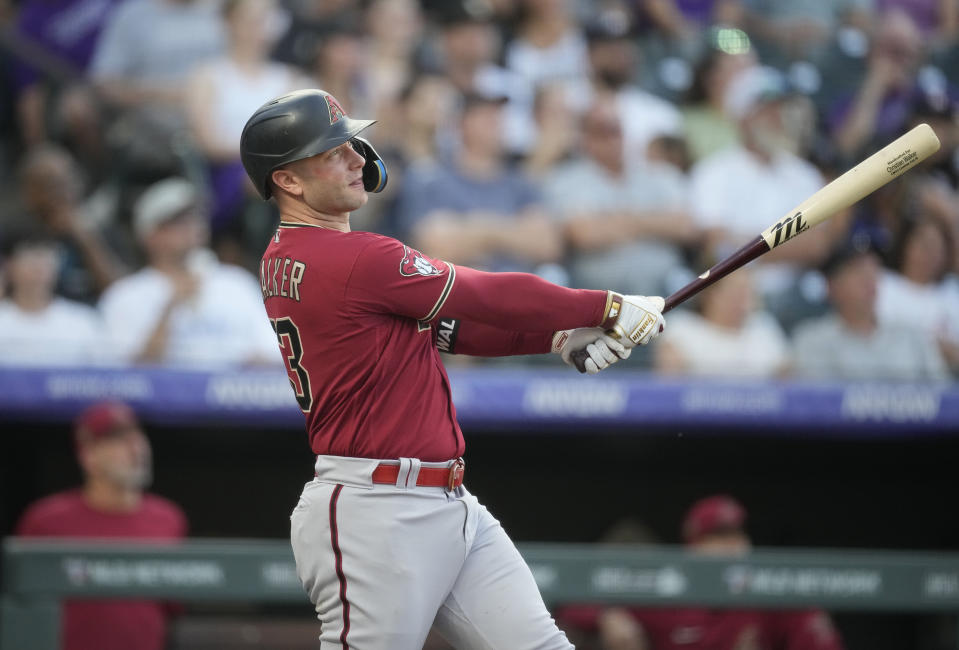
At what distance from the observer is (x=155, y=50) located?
5383 mm

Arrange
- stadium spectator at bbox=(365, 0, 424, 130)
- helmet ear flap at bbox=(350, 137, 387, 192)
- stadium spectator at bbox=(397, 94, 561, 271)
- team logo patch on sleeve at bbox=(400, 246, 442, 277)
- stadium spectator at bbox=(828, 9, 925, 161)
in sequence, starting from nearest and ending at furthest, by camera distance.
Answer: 1. team logo patch on sleeve at bbox=(400, 246, 442, 277)
2. helmet ear flap at bbox=(350, 137, 387, 192)
3. stadium spectator at bbox=(397, 94, 561, 271)
4. stadium spectator at bbox=(365, 0, 424, 130)
5. stadium spectator at bbox=(828, 9, 925, 161)

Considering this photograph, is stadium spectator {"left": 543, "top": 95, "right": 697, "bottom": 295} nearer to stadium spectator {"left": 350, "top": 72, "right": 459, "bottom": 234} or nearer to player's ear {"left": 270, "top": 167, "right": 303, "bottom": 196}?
stadium spectator {"left": 350, "top": 72, "right": 459, "bottom": 234}

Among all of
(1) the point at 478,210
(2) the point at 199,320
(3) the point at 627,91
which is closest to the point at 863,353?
(3) the point at 627,91

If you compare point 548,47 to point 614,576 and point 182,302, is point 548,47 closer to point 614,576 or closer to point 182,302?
point 182,302

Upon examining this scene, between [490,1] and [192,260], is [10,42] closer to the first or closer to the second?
[192,260]

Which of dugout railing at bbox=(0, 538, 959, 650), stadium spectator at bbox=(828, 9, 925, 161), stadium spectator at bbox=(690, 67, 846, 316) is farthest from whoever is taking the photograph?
stadium spectator at bbox=(828, 9, 925, 161)

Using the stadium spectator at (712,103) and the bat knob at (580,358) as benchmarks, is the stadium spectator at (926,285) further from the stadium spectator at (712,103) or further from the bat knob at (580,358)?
the bat knob at (580,358)

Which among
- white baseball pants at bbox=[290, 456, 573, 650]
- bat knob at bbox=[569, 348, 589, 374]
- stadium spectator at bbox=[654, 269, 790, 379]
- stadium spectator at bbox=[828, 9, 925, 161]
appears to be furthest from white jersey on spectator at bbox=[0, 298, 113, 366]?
stadium spectator at bbox=[828, 9, 925, 161]

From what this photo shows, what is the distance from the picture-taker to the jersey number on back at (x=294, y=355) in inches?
88.7

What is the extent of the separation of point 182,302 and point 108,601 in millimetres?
1345

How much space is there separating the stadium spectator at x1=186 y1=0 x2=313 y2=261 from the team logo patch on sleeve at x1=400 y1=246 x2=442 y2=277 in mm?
3000

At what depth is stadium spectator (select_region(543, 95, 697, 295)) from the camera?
5.11 metres

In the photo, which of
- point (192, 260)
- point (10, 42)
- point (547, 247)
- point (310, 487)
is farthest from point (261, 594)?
point (10, 42)

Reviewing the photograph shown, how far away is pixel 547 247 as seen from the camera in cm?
511
